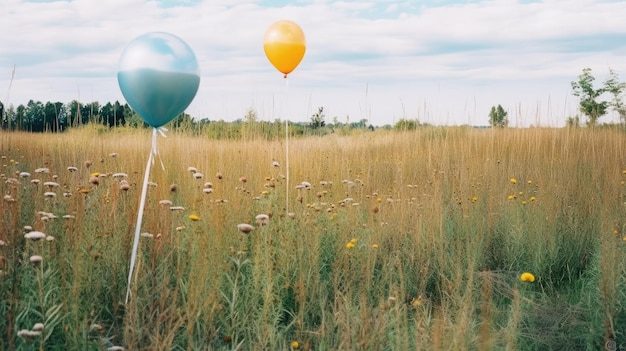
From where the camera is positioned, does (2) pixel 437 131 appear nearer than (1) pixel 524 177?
No

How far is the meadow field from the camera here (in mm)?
2703

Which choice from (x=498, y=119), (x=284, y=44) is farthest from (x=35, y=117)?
(x=498, y=119)

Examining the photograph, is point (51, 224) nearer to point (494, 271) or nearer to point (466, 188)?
point (494, 271)

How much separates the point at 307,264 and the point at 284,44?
9.12 ft

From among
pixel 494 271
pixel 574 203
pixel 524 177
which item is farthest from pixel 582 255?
pixel 524 177

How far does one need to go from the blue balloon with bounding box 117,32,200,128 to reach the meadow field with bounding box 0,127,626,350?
0.64 metres

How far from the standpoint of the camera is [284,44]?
18.7 ft

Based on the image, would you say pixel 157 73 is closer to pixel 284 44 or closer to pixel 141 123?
pixel 284 44

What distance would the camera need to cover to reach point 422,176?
310 inches

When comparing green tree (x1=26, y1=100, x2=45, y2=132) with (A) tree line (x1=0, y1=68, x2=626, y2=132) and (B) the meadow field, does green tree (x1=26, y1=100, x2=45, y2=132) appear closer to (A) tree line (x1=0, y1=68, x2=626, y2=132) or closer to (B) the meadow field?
(A) tree line (x1=0, y1=68, x2=626, y2=132)

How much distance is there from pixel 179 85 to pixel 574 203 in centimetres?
444

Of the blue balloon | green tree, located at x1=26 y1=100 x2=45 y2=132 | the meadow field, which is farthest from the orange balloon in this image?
green tree, located at x1=26 y1=100 x2=45 y2=132

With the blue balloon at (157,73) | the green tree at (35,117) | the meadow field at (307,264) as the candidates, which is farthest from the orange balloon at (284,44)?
the green tree at (35,117)

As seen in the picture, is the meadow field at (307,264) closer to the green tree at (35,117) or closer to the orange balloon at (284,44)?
the orange balloon at (284,44)
